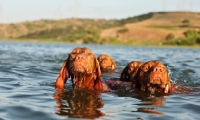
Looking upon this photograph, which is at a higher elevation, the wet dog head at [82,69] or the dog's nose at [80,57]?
the dog's nose at [80,57]

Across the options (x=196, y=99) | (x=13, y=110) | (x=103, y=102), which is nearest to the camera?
(x=13, y=110)

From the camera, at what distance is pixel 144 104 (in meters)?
6.98

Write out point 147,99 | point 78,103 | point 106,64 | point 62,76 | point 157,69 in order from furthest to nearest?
point 106,64
point 62,76
point 157,69
point 147,99
point 78,103

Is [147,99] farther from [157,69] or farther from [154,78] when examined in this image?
[157,69]

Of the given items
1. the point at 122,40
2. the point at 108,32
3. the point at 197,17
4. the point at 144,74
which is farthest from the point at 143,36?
the point at 144,74

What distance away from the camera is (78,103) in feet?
22.1

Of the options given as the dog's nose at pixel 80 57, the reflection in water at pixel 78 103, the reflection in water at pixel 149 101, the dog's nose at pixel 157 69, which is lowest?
the reflection in water at pixel 149 101

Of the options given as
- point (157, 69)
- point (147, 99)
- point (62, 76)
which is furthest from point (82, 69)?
point (157, 69)

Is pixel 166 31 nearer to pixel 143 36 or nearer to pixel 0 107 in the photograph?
pixel 143 36

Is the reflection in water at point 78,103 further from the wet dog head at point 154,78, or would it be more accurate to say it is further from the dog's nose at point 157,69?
the dog's nose at point 157,69

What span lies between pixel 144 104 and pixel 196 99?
1453 millimetres

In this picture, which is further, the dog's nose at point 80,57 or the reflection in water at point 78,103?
the dog's nose at point 80,57

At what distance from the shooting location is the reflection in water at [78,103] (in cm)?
581

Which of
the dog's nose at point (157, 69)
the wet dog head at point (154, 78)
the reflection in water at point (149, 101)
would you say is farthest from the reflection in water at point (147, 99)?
the dog's nose at point (157, 69)
